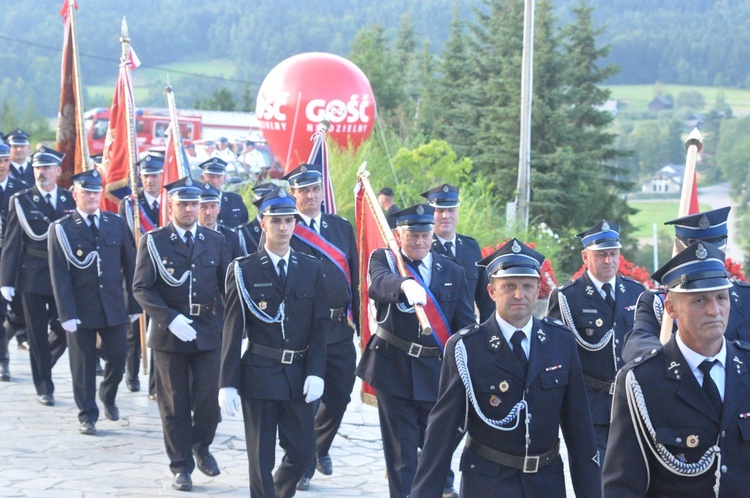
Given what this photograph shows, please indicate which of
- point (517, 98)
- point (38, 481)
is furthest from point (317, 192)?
point (517, 98)

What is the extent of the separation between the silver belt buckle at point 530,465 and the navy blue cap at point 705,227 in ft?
4.10

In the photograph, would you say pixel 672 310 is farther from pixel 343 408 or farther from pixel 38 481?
pixel 38 481

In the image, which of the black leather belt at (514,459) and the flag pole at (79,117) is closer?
the black leather belt at (514,459)

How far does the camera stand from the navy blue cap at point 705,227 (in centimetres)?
539

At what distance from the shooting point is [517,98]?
2905cm

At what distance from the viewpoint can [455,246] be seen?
8.84m

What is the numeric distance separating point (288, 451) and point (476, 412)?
2.59 metres

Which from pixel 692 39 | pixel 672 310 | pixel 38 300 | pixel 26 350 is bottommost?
pixel 26 350

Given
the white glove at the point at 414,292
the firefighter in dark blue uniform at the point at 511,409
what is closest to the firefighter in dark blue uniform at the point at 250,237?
the white glove at the point at 414,292

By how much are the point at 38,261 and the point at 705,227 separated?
24.2 feet

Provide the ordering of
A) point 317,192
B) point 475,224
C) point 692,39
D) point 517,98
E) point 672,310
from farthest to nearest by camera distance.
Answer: point 692,39 < point 517,98 < point 475,224 < point 317,192 < point 672,310

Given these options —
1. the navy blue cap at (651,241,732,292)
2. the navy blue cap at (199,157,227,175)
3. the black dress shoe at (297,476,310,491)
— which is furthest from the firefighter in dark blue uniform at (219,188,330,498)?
the navy blue cap at (199,157,227,175)

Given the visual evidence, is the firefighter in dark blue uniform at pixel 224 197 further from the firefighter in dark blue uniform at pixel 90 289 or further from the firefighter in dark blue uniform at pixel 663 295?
the firefighter in dark blue uniform at pixel 663 295

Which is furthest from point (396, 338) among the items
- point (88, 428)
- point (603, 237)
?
point (88, 428)
